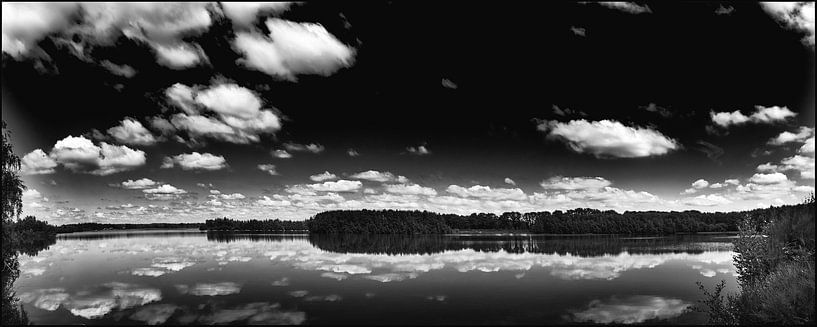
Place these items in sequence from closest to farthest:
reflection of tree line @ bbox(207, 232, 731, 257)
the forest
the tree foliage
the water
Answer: the tree foliage
the water
reflection of tree line @ bbox(207, 232, 731, 257)
the forest

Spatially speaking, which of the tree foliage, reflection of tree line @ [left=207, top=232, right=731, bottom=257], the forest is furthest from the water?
the forest

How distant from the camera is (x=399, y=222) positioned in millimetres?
189125

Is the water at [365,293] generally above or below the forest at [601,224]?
below

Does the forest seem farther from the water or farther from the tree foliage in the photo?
the tree foliage

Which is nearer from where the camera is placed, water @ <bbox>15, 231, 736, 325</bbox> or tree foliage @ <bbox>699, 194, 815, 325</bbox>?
tree foliage @ <bbox>699, 194, 815, 325</bbox>

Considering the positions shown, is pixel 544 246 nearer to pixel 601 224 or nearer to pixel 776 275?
pixel 776 275

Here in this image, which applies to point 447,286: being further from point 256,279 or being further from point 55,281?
point 55,281

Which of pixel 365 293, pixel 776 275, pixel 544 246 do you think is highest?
pixel 776 275

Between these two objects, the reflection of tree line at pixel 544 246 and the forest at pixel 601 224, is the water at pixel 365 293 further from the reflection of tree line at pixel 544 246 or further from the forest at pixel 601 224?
the forest at pixel 601 224

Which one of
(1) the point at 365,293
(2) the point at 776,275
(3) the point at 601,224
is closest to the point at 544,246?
(1) the point at 365,293

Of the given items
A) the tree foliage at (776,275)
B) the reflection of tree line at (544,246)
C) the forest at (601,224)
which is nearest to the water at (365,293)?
the tree foliage at (776,275)

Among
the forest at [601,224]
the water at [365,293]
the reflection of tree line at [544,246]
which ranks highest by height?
the forest at [601,224]

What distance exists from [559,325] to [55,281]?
42.3m

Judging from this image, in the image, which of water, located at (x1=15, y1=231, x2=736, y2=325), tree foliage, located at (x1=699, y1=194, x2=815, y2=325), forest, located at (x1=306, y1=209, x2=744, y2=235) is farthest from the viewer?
forest, located at (x1=306, y1=209, x2=744, y2=235)
